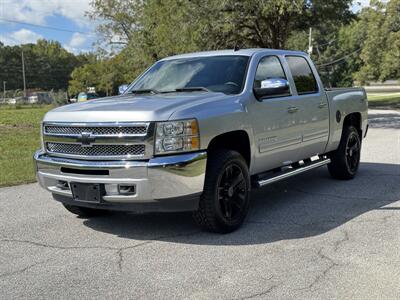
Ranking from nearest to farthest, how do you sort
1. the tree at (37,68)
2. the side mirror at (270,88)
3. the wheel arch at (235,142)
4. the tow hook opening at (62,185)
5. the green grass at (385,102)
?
the tow hook opening at (62,185), the wheel arch at (235,142), the side mirror at (270,88), the green grass at (385,102), the tree at (37,68)

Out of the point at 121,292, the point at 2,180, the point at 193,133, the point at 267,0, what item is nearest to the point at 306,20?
the point at 267,0

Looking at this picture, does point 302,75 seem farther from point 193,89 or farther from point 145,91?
point 145,91

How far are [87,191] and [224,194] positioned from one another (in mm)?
1409

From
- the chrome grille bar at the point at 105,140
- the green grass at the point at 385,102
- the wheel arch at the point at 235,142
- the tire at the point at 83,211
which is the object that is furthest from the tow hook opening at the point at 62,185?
the green grass at the point at 385,102

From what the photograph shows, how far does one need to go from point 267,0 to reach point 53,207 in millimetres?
12306

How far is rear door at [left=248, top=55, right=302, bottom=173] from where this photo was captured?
19.6ft

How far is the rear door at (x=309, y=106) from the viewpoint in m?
6.87

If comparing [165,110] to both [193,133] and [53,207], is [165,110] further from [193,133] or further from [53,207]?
[53,207]

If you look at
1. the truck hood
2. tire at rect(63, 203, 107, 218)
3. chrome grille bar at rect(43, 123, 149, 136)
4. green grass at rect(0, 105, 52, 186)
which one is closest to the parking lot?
tire at rect(63, 203, 107, 218)

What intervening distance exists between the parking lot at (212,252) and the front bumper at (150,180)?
0.43 meters

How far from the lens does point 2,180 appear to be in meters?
8.84

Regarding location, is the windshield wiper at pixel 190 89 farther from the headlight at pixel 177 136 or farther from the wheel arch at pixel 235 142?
the headlight at pixel 177 136

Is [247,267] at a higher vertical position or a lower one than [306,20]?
lower

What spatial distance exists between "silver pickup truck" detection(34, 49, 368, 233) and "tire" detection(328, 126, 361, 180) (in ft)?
4.04
